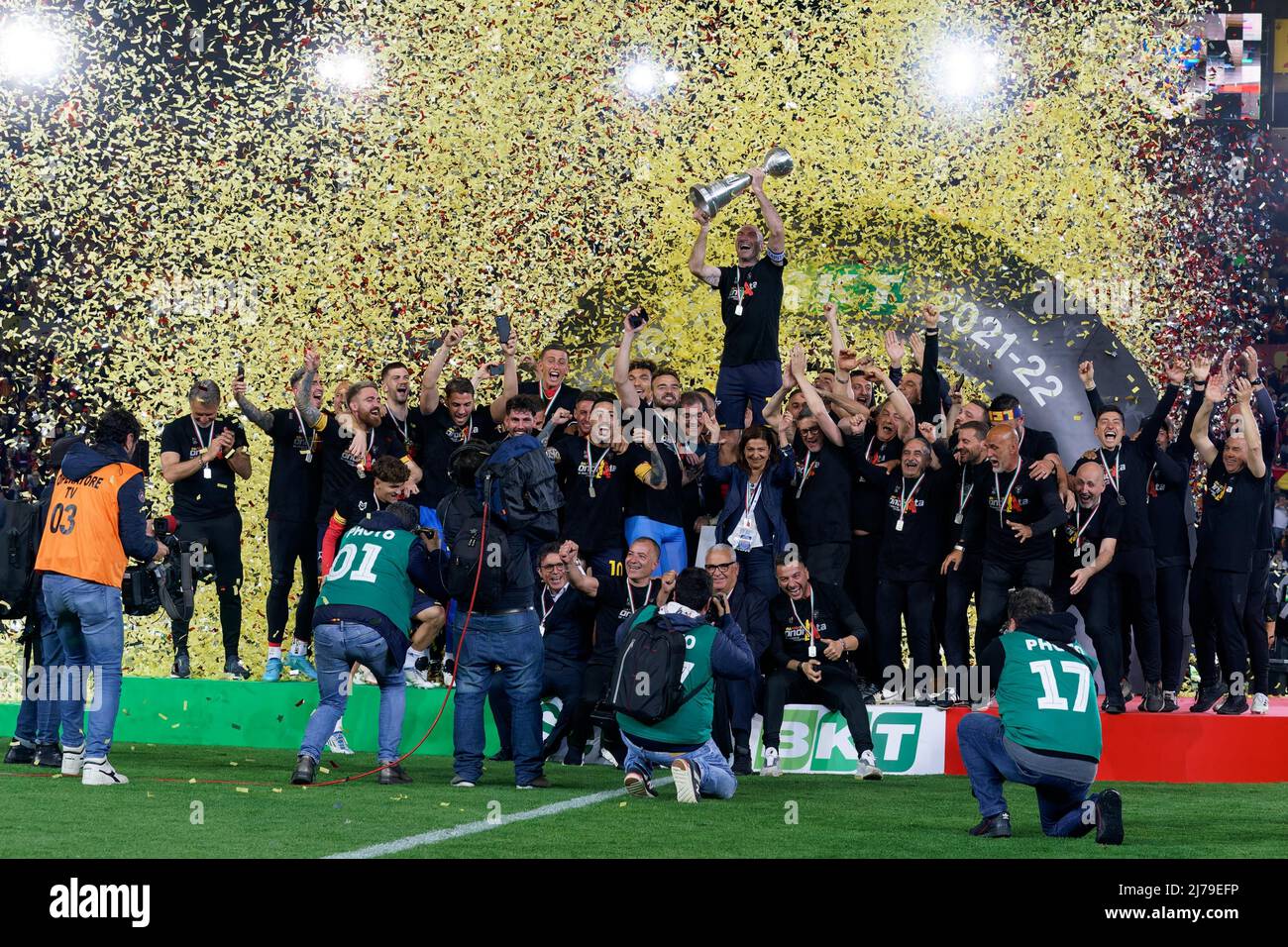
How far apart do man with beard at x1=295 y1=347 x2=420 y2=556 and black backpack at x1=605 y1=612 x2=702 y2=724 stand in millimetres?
3087

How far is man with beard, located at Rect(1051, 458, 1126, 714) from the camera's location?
10688 mm

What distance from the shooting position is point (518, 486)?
29.6 feet

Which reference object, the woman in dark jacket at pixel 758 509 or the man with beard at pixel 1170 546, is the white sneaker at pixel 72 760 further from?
the man with beard at pixel 1170 546

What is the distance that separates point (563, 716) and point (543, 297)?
6308mm

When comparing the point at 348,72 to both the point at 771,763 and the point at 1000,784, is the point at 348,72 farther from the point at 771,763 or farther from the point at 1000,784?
the point at 1000,784

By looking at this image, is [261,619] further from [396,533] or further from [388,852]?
[388,852]

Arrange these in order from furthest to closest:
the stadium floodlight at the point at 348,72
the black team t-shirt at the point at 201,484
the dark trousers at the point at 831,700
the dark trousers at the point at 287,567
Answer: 1. the stadium floodlight at the point at 348,72
2. the dark trousers at the point at 287,567
3. the black team t-shirt at the point at 201,484
4. the dark trousers at the point at 831,700

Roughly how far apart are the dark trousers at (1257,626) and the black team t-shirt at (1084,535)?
3.54 feet

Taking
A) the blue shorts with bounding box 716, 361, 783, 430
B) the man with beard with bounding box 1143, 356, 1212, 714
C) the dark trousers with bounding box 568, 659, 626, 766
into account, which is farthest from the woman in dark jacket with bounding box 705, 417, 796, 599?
the man with beard with bounding box 1143, 356, 1212, 714

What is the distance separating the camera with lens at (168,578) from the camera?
33.4ft

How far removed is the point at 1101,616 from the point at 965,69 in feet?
24.4

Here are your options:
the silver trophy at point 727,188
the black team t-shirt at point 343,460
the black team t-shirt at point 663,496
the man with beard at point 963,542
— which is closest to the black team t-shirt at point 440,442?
the black team t-shirt at point 343,460
